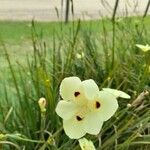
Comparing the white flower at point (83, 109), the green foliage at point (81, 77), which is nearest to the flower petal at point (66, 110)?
the white flower at point (83, 109)

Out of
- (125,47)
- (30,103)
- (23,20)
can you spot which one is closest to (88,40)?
(125,47)

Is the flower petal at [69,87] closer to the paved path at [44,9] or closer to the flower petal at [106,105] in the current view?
the flower petal at [106,105]

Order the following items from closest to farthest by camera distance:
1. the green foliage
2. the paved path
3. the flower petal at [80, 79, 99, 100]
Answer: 1. the flower petal at [80, 79, 99, 100]
2. the green foliage
3. the paved path

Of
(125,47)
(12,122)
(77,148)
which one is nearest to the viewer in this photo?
(77,148)

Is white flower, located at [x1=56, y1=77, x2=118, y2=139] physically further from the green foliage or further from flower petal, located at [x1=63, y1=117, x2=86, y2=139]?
the green foliage

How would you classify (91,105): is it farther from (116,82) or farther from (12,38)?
(12,38)

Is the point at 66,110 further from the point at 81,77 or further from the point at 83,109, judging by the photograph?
the point at 81,77

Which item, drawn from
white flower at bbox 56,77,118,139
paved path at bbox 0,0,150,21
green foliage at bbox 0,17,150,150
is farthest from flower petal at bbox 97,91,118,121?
paved path at bbox 0,0,150,21
